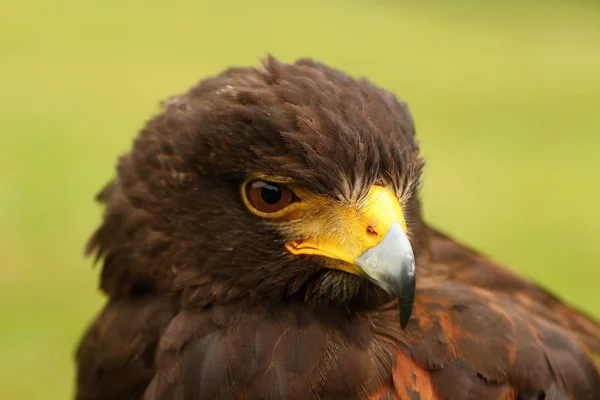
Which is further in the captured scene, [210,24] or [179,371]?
[210,24]

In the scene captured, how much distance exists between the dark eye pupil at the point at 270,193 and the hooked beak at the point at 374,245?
145 millimetres

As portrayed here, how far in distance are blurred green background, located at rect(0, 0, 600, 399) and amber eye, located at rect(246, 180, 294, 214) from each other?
339 cm

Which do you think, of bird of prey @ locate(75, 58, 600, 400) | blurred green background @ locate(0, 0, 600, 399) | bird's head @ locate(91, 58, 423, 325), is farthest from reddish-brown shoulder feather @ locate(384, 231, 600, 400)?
blurred green background @ locate(0, 0, 600, 399)

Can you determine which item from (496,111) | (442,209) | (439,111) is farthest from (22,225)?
(496,111)

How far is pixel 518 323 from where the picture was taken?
2.63 m

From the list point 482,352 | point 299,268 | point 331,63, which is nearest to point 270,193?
point 299,268

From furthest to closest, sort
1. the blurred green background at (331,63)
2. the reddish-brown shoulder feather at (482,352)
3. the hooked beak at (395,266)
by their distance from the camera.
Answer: the blurred green background at (331,63), the reddish-brown shoulder feather at (482,352), the hooked beak at (395,266)

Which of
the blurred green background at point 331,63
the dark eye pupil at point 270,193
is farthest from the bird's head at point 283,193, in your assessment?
the blurred green background at point 331,63

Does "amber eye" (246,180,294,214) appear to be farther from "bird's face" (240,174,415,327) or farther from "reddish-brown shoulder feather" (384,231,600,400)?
"reddish-brown shoulder feather" (384,231,600,400)

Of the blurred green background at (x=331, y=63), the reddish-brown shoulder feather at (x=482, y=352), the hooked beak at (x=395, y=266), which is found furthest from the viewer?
the blurred green background at (x=331, y=63)

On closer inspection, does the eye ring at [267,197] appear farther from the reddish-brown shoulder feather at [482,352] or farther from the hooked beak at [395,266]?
the reddish-brown shoulder feather at [482,352]

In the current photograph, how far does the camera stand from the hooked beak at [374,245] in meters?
2.22

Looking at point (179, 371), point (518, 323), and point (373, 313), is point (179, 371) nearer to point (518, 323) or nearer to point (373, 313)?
point (373, 313)

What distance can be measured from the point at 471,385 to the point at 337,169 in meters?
0.79
